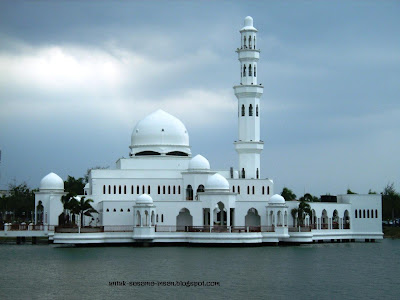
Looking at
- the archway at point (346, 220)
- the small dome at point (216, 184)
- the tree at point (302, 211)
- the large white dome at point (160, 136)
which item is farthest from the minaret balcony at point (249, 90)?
the archway at point (346, 220)

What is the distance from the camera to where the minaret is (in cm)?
8819

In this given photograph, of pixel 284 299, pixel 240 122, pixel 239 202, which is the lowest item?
pixel 284 299

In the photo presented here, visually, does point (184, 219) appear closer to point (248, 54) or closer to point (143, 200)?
point (143, 200)

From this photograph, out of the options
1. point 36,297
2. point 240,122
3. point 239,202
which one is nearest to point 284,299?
point 36,297

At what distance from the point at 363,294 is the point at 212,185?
3772 centimetres

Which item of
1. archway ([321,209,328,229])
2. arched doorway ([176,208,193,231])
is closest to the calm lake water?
arched doorway ([176,208,193,231])

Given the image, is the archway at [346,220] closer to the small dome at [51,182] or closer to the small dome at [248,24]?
the small dome at [248,24]

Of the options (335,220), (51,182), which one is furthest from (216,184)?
(335,220)

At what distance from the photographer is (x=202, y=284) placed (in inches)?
1887

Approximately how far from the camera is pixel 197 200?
8425 cm

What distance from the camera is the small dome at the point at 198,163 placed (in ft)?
288

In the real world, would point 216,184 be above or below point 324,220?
above

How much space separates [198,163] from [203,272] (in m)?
34.6

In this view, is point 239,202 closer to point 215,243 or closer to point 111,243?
point 215,243
